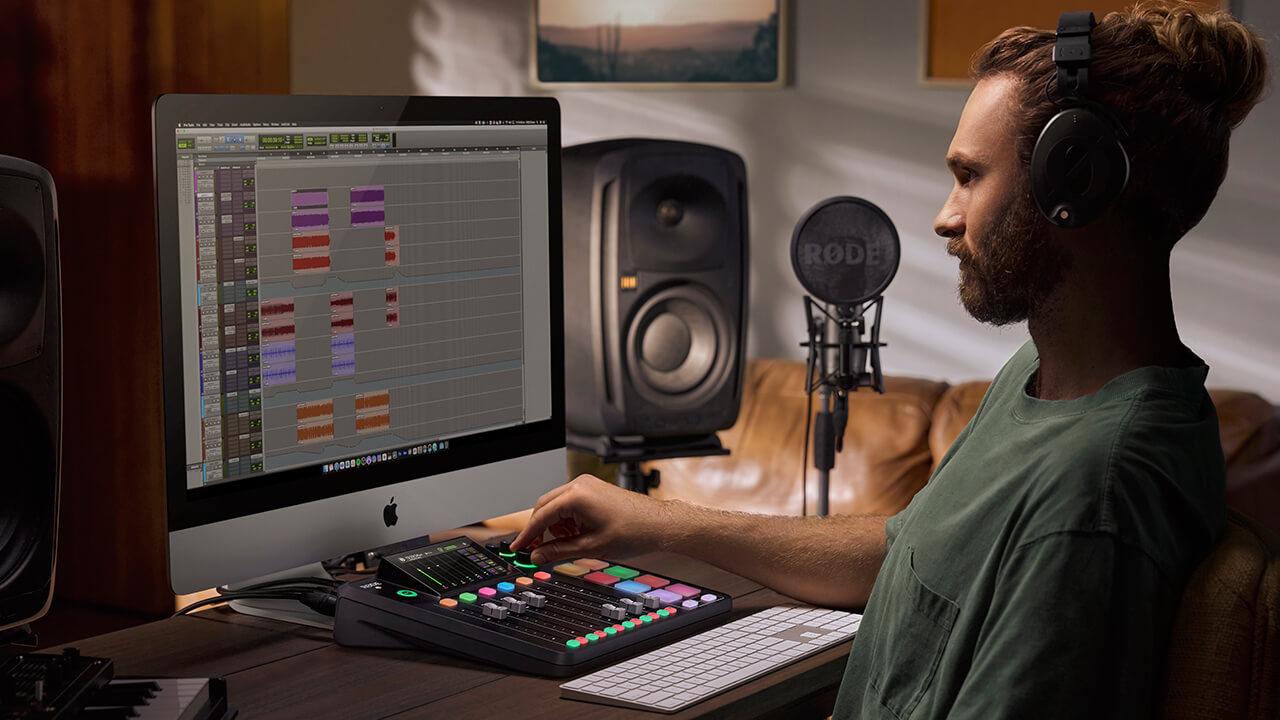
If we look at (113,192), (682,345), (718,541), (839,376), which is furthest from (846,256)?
(113,192)

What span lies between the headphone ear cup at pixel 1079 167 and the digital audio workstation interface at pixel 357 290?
0.70 metres

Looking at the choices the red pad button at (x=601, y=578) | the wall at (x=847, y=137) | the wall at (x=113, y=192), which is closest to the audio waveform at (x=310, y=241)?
the red pad button at (x=601, y=578)

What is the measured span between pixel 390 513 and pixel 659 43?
8.24 ft

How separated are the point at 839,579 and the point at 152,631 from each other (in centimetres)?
77

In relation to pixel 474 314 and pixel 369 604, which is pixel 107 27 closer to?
pixel 474 314

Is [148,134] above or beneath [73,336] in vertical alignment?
above

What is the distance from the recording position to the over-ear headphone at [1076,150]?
96cm

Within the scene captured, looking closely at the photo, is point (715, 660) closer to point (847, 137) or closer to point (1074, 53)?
point (1074, 53)

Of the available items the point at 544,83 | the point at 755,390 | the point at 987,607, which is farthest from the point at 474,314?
the point at 544,83

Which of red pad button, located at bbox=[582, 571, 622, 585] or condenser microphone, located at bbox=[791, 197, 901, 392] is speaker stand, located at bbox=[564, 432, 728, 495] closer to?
condenser microphone, located at bbox=[791, 197, 901, 392]

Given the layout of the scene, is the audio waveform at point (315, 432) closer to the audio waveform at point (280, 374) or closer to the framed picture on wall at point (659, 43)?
the audio waveform at point (280, 374)

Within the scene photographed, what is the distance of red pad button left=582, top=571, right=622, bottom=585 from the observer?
138 cm

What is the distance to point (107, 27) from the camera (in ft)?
7.70

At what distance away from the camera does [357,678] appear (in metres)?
1.17
